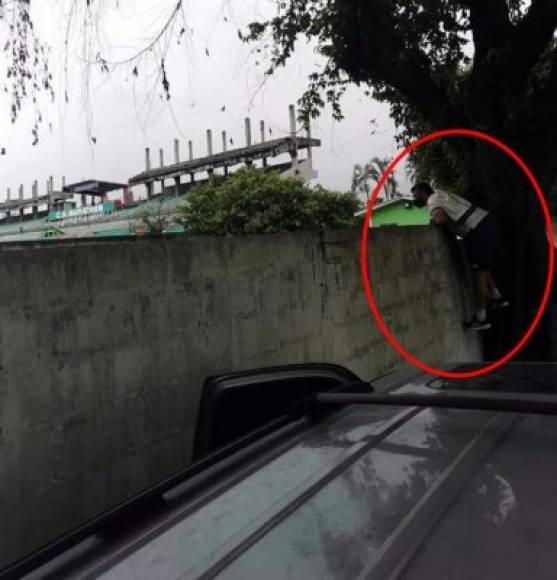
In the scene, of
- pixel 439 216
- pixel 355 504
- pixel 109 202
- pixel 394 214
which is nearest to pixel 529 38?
pixel 439 216

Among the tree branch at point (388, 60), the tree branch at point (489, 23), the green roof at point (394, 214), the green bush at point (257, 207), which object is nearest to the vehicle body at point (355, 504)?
the tree branch at point (388, 60)

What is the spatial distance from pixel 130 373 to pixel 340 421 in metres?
1.29

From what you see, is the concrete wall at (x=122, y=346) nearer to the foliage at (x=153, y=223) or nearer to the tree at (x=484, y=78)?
the tree at (x=484, y=78)

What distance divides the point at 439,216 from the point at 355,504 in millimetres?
5017

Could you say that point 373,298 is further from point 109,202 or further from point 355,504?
point 109,202

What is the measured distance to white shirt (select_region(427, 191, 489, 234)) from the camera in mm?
5742

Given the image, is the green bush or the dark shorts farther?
the green bush

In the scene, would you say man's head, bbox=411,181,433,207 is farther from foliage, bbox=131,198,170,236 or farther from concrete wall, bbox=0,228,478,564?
foliage, bbox=131,198,170,236

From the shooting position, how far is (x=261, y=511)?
45.7 inches

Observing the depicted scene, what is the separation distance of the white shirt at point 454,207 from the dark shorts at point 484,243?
79 mm

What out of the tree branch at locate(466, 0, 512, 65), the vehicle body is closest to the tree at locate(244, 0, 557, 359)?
the tree branch at locate(466, 0, 512, 65)

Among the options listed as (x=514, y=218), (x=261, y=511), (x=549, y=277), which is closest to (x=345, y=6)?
(x=514, y=218)

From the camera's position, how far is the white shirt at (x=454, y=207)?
226 inches

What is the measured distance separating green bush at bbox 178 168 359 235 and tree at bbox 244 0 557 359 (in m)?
4.82
